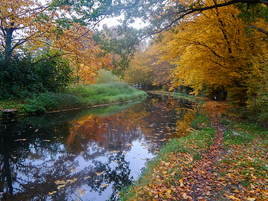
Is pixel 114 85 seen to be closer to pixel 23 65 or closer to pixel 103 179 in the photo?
pixel 23 65

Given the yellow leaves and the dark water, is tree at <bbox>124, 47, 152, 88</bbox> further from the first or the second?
the dark water

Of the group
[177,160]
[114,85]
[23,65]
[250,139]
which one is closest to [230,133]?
[250,139]

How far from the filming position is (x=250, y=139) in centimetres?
634

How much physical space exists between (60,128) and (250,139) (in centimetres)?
873

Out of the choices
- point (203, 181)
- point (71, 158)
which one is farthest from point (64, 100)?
point (203, 181)

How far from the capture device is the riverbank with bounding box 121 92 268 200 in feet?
10.4

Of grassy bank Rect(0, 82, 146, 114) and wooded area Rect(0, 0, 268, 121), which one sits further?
grassy bank Rect(0, 82, 146, 114)

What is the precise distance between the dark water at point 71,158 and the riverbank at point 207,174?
88 centimetres

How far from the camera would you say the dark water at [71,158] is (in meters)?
3.89

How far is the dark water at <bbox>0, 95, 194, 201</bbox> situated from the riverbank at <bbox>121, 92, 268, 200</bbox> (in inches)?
34.6

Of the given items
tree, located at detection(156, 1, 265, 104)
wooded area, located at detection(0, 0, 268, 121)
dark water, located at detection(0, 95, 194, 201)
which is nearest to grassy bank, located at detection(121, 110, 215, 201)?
dark water, located at detection(0, 95, 194, 201)

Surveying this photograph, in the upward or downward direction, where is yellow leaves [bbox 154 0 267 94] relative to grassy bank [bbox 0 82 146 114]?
upward

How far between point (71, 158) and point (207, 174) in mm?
4138

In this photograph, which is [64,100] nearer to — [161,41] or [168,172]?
[161,41]
